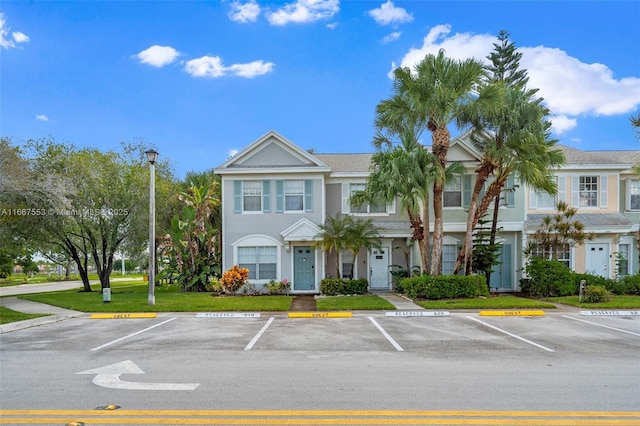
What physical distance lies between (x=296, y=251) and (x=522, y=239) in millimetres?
10862

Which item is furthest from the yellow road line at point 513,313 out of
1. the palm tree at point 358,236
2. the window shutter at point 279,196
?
the window shutter at point 279,196

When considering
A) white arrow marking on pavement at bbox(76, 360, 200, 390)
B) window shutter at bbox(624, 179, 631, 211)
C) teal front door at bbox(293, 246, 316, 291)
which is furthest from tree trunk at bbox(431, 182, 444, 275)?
white arrow marking on pavement at bbox(76, 360, 200, 390)

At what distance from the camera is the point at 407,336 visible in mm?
10500

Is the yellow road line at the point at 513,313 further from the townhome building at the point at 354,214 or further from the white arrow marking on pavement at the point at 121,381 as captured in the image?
the white arrow marking on pavement at the point at 121,381

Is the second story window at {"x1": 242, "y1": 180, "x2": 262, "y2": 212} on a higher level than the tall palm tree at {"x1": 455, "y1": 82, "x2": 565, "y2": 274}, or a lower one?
lower

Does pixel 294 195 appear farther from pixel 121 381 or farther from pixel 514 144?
pixel 121 381

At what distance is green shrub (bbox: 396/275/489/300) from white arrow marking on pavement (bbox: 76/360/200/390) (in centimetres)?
1176

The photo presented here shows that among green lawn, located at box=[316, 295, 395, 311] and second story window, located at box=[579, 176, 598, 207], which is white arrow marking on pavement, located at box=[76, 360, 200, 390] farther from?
second story window, located at box=[579, 176, 598, 207]

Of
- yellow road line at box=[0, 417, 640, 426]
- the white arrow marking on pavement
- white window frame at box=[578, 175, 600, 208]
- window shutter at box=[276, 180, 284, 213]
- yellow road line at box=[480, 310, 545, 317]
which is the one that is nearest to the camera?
yellow road line at box=[0, 417, 640, 426]

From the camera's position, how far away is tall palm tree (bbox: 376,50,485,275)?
54.4 feet

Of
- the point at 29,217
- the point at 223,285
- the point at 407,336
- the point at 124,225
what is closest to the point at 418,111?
the point at 407,336

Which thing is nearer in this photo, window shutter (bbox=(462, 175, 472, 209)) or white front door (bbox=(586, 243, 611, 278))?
window shutter (bbox=(462, 175, 472, 209))

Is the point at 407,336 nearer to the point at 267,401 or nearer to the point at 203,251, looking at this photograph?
the point at 267,401

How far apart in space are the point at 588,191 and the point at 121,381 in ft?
74.4
